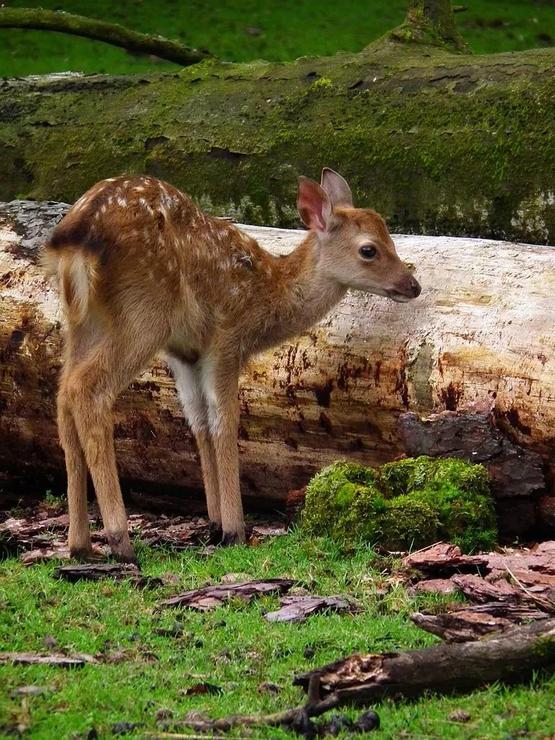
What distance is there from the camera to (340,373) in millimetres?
8570

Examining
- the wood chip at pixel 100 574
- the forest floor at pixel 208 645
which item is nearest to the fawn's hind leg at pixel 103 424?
the forest floor at pixel 208 645

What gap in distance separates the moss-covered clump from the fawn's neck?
128 cm

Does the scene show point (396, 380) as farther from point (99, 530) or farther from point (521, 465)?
point (99, 530)

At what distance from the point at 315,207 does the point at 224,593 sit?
313cm

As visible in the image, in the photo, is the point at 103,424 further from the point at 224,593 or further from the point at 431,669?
the point at 431,669

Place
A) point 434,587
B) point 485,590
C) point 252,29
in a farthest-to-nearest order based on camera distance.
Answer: point 252,29
point 434,587
point 485,590

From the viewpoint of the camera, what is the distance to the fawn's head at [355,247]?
841cm

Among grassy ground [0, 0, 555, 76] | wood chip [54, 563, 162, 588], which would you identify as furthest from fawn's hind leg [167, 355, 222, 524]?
grassy ground [0, 0, 555, 76]

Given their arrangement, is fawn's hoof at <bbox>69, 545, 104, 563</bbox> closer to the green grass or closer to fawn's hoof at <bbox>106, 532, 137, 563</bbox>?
fawn's hoof at <bbox>106, 532, 137, 563</bbox>

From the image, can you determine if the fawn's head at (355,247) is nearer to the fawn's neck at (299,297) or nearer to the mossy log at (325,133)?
the fawn's neck at (299,297)

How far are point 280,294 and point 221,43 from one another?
1665 cm

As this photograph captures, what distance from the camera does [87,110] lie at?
11703mm

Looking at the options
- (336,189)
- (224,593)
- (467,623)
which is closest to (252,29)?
(336,189)

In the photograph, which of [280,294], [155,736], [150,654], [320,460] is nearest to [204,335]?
[280,294]
